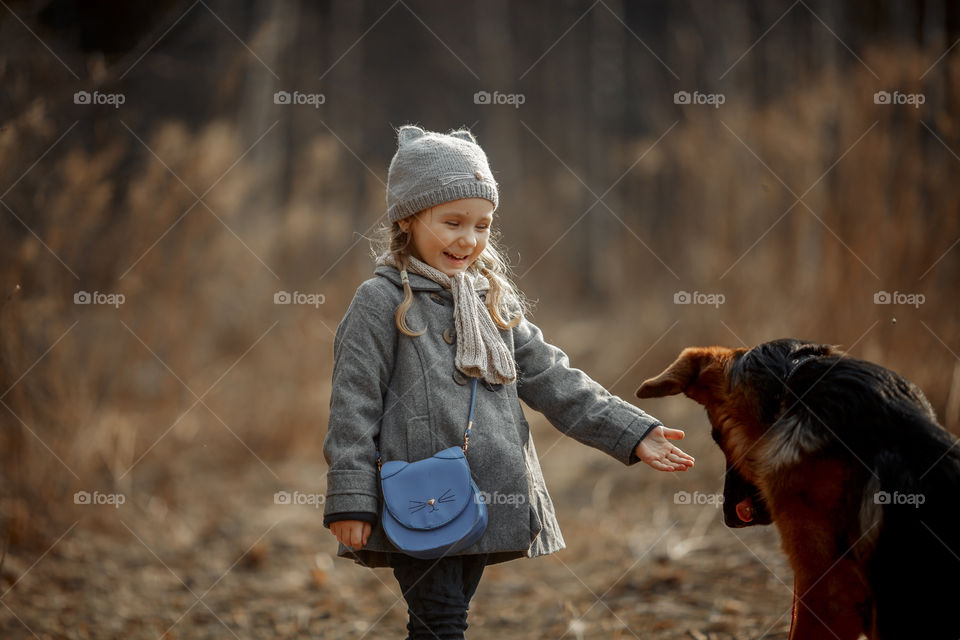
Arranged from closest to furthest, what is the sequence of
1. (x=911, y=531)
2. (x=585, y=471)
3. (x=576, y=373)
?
(x=911, y=531), (x=576, y=373), (x=585, y=471)

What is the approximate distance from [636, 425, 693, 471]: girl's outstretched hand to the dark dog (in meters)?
0.19

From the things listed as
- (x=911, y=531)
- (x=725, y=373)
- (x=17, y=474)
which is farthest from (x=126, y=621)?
(x=911, y=531)

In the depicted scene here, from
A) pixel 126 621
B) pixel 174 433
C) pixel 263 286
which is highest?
pixel 263 286

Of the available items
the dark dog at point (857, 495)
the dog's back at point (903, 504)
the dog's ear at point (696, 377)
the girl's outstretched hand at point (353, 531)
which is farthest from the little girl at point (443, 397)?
the dog's back at point (903, 504)

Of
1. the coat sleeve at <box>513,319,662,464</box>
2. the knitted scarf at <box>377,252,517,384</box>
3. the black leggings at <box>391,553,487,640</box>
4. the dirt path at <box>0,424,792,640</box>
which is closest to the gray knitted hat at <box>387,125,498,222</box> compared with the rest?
the knitted scarf at <box>377,252,517,384</box>

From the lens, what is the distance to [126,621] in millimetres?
4004

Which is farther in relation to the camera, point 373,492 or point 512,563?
point 512,563

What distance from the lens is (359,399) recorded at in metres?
2.53

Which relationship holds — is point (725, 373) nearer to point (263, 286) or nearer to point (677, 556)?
point (677, 556)

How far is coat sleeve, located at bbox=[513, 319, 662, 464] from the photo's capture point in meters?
2.65

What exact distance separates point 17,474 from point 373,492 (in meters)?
3.00

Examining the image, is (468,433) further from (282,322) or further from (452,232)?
(282,322)

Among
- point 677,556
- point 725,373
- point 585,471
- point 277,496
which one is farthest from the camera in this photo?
point 585,471

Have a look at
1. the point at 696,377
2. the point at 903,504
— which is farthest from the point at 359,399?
the point at 903,504
